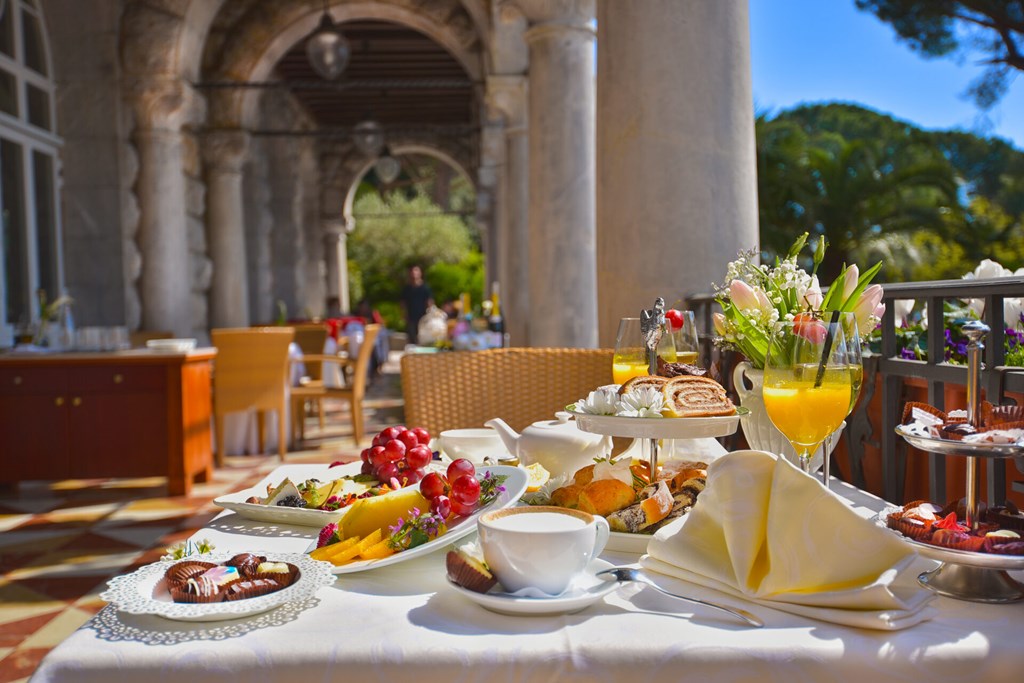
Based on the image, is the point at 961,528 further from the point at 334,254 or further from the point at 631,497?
the point at 334,254

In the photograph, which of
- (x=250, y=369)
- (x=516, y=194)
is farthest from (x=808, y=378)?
(x=516, y=194)

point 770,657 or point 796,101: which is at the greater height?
point 796,101

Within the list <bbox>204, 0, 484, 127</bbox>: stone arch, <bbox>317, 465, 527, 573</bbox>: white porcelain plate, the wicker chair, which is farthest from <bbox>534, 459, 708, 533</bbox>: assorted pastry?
<bbox>204, 0, 484, 127</bbox>: stone arch

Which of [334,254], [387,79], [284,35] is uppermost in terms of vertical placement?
[387,79]

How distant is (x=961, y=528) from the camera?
3.03 feet

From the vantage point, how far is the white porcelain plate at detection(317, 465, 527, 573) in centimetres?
100

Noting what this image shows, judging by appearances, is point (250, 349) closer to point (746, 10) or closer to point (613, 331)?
point (613, 331)

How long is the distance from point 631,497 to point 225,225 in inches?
423

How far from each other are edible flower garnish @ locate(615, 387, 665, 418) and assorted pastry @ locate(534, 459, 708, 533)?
0.28 feet

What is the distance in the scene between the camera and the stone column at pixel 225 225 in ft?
36.1

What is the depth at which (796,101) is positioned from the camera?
28.8 meters

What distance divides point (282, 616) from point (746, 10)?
282 cm

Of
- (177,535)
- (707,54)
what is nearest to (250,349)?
(177,535)

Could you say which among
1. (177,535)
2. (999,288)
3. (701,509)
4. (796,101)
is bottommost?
(177,535)
